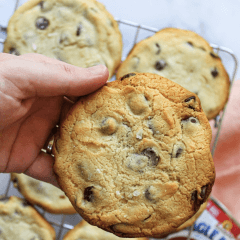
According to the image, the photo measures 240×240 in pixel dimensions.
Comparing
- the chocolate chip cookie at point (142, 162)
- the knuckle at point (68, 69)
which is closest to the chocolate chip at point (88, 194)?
the chocolate chip cookie at point (142, 162)

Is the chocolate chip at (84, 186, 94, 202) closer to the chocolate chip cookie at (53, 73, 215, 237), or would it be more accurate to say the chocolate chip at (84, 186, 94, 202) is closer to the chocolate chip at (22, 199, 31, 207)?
the chocolate chip cookie at (53, 73, 215, 237)

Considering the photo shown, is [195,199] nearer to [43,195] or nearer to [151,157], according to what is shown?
[151,157]

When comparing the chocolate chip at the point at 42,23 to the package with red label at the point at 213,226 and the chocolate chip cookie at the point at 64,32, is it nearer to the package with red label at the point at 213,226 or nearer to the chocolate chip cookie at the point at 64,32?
the chocolate chip cookie at the point at 64,32

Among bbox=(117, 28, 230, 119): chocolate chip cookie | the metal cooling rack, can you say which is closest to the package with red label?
the metal cooling rack

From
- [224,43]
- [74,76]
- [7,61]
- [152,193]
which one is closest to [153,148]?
[152,193]

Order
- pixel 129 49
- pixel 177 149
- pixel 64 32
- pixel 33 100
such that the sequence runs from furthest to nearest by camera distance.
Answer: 1. pixel 129 49
2. pixel 64 32
3. pixel 33 100
4. pixel 177 149

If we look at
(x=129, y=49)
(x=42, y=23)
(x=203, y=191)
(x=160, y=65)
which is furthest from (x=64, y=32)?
(x=203, y=191)
